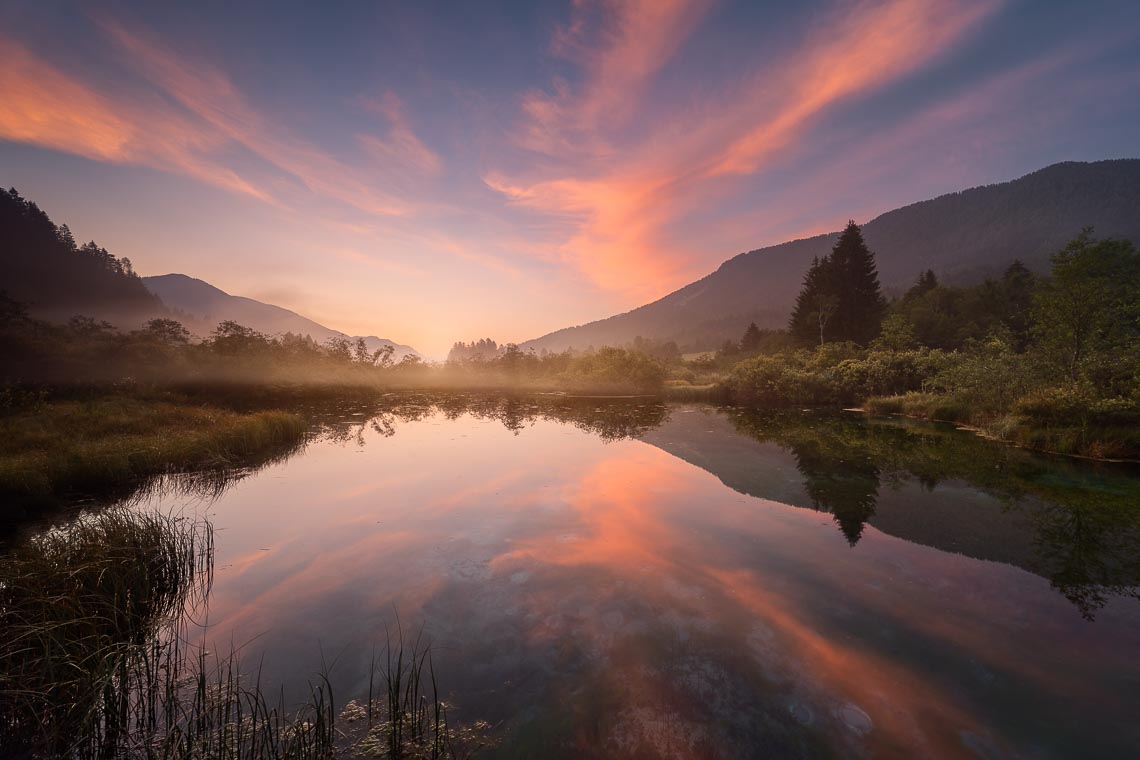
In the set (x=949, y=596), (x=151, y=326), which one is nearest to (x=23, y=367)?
(x=151, y=326)

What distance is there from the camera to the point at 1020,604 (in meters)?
6.21

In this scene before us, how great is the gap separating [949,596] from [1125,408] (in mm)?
16142

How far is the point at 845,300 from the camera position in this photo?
182 feet

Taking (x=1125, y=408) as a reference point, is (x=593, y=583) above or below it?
below

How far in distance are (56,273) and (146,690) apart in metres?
141

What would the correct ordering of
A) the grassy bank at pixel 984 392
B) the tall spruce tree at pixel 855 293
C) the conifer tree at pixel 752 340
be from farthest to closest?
the conifer tree at pixel 752 340
the tall spruce tree at pixel 855 293
the grassy bank at pixel 984 392

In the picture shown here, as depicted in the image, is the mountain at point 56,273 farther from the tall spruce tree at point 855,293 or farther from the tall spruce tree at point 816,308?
the tall spruce tree at point 855,293

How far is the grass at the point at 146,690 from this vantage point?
3438 mm

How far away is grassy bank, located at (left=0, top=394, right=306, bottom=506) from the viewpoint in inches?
412

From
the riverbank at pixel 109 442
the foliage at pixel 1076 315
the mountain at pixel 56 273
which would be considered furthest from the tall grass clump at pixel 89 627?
the mountain at pixel 56 273

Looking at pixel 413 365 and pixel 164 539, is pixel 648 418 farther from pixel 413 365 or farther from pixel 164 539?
pixel 413 365

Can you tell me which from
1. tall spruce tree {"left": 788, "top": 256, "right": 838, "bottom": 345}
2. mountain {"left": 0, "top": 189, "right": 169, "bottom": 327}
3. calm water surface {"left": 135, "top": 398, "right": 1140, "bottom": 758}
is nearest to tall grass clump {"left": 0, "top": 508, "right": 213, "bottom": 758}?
calm water surface {"left": 135, "top": 398, "right": 1140, "bottom": 758}

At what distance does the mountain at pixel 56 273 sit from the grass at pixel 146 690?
110 metres


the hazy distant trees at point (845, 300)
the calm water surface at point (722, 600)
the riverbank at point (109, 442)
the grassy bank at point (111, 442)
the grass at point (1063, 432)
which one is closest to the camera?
the calm water surface at point (722, 600)
